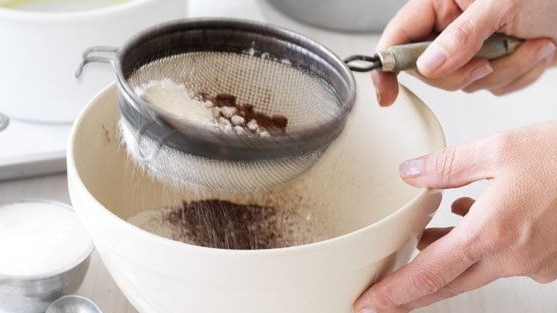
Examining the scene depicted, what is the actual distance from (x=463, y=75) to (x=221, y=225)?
0.26 meters

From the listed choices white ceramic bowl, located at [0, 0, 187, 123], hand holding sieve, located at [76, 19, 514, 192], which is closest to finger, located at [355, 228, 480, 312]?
hand holding sieve, located at [76, 19, 514, 192]

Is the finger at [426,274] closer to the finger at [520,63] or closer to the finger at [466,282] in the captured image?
the finger at [466,282]

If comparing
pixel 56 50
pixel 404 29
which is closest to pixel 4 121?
pixel 56 50

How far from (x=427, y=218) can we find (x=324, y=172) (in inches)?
6.6

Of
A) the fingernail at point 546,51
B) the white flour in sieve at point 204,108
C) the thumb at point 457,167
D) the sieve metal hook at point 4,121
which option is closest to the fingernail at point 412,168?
the thumb at point 457,167

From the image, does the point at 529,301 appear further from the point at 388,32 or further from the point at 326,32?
the point at 326,32

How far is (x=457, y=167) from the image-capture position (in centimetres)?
66

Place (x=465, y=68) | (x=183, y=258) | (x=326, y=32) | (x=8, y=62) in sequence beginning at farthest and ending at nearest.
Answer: (x=326, y=32)
(x=8, y=62)
(x=465, y=68)
(x=183, y=258)

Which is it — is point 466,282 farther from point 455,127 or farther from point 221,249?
point 455,127

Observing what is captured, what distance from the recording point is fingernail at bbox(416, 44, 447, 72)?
2.39ft

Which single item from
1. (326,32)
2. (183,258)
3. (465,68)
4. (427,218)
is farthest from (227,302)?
(326,32)

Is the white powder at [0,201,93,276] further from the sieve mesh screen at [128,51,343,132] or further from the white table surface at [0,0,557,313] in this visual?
the sieve mesh screen at [128,51,343,132]

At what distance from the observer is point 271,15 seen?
1.23m

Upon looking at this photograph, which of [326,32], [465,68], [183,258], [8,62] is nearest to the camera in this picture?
[183,258]
